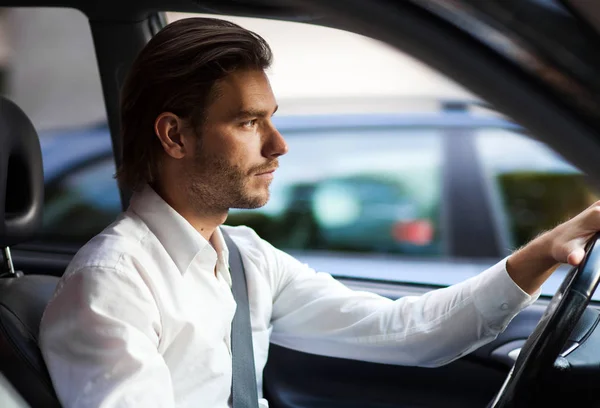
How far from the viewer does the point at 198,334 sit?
1662 millimetres

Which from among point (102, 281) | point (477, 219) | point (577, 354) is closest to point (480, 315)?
point (577, 354)

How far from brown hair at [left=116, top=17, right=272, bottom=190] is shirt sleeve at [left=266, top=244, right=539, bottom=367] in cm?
46

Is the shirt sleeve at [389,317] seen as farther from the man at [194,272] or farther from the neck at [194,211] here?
the neck at [194,211]

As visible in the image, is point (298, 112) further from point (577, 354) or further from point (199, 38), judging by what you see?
point (577, 354)

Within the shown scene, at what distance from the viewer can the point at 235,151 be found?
1.73m

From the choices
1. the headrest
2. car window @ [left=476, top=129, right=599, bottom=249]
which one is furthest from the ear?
car window @ [left=476, top=129, right=599, bottom=249]

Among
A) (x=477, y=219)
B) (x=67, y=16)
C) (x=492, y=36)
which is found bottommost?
(x=477, y=219)

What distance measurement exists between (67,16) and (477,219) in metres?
1.72

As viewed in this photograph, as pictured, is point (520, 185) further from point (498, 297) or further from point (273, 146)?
point (273, 146)

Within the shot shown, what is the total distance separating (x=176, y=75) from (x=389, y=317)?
72 centimetres

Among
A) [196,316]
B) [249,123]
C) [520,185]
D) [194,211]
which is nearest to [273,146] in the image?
[249,123]

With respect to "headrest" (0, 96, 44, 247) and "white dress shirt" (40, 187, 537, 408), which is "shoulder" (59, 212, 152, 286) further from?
"headrest" (0, 96, 44, 247)

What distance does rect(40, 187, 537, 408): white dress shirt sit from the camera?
1.48 meters

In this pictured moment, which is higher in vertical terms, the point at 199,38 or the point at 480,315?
the point at 199,38
